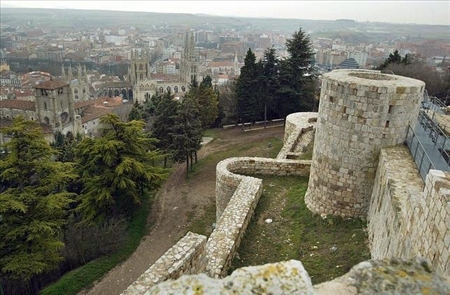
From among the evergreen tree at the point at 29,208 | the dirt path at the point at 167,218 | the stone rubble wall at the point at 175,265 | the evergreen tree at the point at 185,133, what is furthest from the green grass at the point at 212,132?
the stone rubble wall at the point at 175,265

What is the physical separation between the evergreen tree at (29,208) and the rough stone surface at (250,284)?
10338 millimetres

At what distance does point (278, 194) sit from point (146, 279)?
20.4 feet

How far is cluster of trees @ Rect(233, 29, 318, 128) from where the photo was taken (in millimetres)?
27016

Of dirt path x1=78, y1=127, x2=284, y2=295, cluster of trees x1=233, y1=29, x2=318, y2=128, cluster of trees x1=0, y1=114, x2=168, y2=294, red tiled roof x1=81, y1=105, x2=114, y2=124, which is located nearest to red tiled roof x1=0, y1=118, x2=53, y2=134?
red tiled roof x1=81, y1=105, x2=114, y2=124

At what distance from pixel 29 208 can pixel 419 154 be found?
39.5ft

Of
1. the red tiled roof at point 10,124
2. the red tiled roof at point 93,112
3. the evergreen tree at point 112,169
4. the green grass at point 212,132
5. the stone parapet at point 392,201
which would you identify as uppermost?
the stone parapet at point 392,201

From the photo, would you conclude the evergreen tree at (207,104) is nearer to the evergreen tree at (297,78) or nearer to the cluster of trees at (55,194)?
the evergreen tree at (297,78)

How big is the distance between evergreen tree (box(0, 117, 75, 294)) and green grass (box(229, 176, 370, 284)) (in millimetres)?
6908

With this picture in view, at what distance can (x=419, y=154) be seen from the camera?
7547 millimetres

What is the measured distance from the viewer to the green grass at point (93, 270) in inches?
456

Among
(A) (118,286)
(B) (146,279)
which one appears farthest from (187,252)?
(A) (118,286)

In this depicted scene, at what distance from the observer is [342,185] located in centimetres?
884

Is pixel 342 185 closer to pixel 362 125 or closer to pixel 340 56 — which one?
pixel 362 125

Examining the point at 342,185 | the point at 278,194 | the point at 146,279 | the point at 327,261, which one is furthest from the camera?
the point at 278,194
